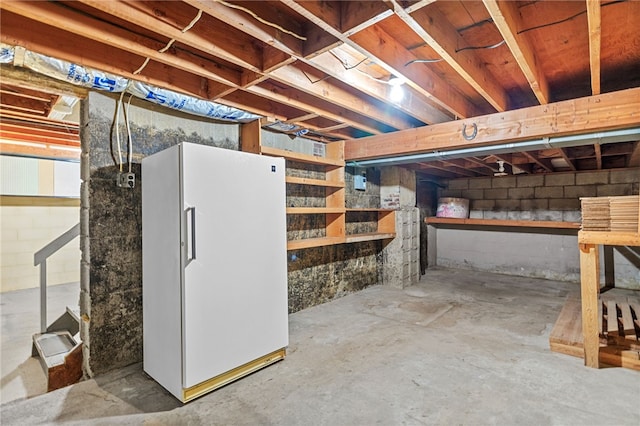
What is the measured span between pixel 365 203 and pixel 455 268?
287 centimetres

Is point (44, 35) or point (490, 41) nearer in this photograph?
point (44, 35)

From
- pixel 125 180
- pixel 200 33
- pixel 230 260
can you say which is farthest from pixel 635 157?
pixel 125 180

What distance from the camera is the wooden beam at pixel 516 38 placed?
55.2 inches

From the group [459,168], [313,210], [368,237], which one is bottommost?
[368,237]

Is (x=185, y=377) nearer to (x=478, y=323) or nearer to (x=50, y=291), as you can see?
(x=478, y=323)

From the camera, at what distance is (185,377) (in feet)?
6.10

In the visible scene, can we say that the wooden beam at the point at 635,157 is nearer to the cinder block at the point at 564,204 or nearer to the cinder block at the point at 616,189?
the cinder block at the point at 616,189

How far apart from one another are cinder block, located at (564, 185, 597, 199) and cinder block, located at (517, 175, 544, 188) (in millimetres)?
380

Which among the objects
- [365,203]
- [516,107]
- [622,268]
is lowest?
[622,268]

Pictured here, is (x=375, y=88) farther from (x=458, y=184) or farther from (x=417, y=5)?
(x=458, y=184)

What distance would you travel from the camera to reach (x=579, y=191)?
525 centimetres

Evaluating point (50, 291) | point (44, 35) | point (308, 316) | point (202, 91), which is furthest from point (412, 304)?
point (50, 291)

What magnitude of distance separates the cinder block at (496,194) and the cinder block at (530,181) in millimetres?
266

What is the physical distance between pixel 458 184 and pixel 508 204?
99 centimetres
